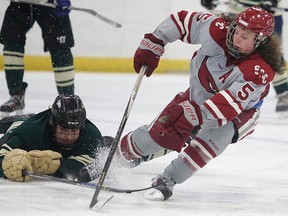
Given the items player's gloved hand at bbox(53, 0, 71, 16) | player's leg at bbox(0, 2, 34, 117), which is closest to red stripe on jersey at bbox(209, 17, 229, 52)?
player's gloved hand at bbox(53, 0, 71, 16)

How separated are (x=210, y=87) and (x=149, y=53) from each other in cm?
27

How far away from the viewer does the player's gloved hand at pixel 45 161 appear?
3.02 meters

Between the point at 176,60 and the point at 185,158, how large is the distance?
17.1ft

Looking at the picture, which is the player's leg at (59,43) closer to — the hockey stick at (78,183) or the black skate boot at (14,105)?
the black skate boot at (14,105)

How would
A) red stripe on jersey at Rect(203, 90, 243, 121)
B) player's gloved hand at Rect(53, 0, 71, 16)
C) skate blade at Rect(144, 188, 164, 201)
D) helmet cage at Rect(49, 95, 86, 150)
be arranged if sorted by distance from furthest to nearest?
player's gloved hand at Rect(53, 0, 71, 16) → helmet cage at Rect(49, 95, 86, 150) → skate blade at Rect(144, 188, 164, 201) → red stripe on jersey at Rect(203, 90, 243, 121)

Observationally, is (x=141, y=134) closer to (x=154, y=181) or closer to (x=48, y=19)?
(x=154, y=181)

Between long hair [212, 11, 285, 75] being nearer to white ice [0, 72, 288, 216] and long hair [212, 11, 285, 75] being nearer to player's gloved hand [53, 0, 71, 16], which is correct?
white ice [0, 72, 288, 216]

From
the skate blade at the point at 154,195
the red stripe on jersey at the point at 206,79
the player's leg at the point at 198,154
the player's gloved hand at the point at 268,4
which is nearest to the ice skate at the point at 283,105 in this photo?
the player's gloved hand at the point at 268,4

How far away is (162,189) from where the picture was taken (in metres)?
2.85

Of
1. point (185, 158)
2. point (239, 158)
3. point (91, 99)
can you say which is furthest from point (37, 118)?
point (91, 99)

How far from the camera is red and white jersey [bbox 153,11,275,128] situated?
9.02ft

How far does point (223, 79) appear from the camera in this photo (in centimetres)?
296

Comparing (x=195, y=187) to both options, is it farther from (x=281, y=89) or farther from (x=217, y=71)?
(x=281, y=89)

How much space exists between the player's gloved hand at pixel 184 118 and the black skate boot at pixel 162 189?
207mm
